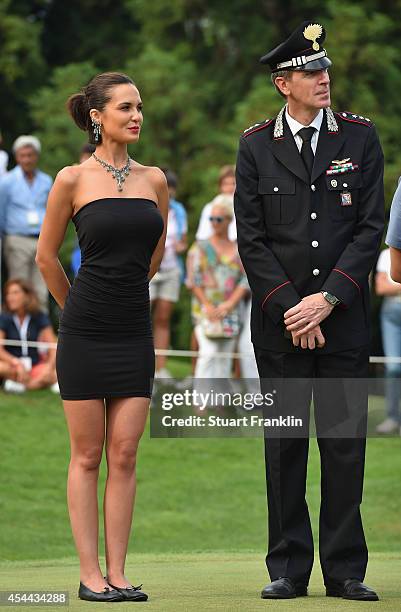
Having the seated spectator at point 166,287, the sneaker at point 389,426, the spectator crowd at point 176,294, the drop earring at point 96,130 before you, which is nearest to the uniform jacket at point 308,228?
the drop earring at point 96,130

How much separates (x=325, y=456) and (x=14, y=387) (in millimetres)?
7262

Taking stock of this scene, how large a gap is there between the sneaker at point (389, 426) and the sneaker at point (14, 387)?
303 centimetres

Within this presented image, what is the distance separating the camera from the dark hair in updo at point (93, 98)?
20.4 ft

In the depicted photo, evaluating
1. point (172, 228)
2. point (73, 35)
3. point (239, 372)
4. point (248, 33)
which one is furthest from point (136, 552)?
point (73, 35)

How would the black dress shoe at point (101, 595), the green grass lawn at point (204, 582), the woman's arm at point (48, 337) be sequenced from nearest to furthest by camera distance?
1. the green grass lawn at point (204, 582)
2. the black dress shoe at point (101, 595)
3. the woman's arm at point (48, 337)

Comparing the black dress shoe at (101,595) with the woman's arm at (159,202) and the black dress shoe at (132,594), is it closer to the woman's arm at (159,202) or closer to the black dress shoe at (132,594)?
the black dress shoe at (132,594)

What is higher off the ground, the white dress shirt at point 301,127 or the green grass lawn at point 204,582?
the white dress shirt at point 301,127

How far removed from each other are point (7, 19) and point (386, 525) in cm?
1344

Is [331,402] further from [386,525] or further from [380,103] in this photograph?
[380,103]

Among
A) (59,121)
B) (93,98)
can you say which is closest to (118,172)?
(93,98)

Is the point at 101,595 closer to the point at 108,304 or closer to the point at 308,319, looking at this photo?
the point at 108,304

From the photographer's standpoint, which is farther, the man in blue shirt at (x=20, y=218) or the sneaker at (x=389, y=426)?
the man in blue shirt at (x=20, y=218)

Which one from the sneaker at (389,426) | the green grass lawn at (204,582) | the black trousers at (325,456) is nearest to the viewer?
the green grass lawn at (204,582)

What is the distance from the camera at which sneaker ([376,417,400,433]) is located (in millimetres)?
12148
